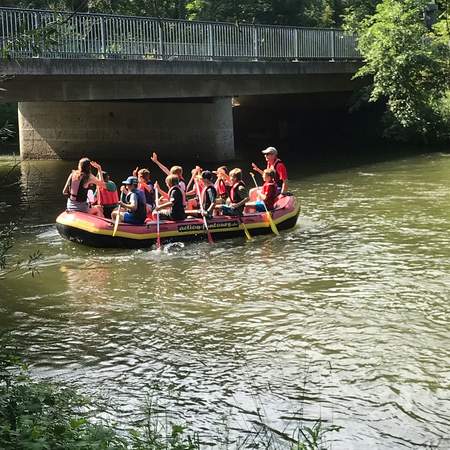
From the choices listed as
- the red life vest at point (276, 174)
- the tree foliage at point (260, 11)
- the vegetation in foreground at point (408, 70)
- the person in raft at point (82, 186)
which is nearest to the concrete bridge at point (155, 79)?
the vegetation in foreground at point (408, 70)

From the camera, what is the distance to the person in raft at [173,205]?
15016 millimetres

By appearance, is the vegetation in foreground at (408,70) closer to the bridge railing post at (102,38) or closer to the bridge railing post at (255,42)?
the bridge railing post at (255,42)

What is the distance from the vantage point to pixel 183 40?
78.4ft

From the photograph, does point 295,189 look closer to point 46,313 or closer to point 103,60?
point 103,60

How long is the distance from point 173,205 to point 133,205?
767 millimetres

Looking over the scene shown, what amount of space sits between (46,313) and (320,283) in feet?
13.1

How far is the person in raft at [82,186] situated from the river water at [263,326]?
0.86 metres

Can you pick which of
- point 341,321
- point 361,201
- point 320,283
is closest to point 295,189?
point 361,201

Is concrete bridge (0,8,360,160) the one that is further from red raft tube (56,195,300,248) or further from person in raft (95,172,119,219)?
red raft tube (56,195,300,248)

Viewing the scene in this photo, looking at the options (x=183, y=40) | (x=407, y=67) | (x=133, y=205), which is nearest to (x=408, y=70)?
(x=407, y=67)

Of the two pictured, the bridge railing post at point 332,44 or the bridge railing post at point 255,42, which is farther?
the bridge railing post at point 332,44

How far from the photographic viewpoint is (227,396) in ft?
26.4

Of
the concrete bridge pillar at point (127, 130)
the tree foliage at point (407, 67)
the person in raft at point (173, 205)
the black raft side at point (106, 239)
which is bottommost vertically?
the black raft side at point (106, 239)

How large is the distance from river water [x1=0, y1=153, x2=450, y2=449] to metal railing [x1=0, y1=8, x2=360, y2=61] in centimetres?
491
